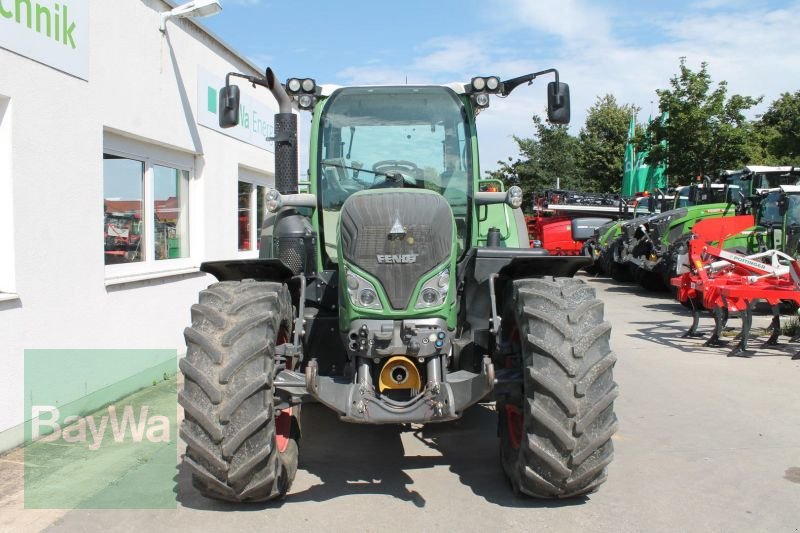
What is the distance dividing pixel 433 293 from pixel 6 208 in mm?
3228

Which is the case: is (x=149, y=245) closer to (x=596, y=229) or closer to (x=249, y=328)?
(x=249, y=328)

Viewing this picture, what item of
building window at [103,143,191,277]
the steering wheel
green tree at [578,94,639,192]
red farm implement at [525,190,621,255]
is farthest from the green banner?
green tree at [578,94,639,192]

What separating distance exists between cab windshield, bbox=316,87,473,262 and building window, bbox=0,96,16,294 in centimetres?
219

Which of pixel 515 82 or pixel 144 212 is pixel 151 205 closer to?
pixel 144 212

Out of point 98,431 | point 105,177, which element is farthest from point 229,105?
point 98,431

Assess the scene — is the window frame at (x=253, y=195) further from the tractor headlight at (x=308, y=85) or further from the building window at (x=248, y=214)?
the tractor headlight at (x=308, y=85)

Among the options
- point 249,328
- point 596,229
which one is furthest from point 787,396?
point 596,229

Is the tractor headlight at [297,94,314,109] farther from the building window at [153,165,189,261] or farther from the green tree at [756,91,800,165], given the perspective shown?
the green tree at [756,91,800,165]

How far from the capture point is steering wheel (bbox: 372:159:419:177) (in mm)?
5031

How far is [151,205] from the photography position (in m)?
7.73

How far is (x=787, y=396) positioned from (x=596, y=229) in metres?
13.4

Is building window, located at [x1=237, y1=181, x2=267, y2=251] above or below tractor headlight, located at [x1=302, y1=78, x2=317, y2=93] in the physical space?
below

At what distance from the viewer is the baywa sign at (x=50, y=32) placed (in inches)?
201

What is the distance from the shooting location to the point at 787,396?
678cm
